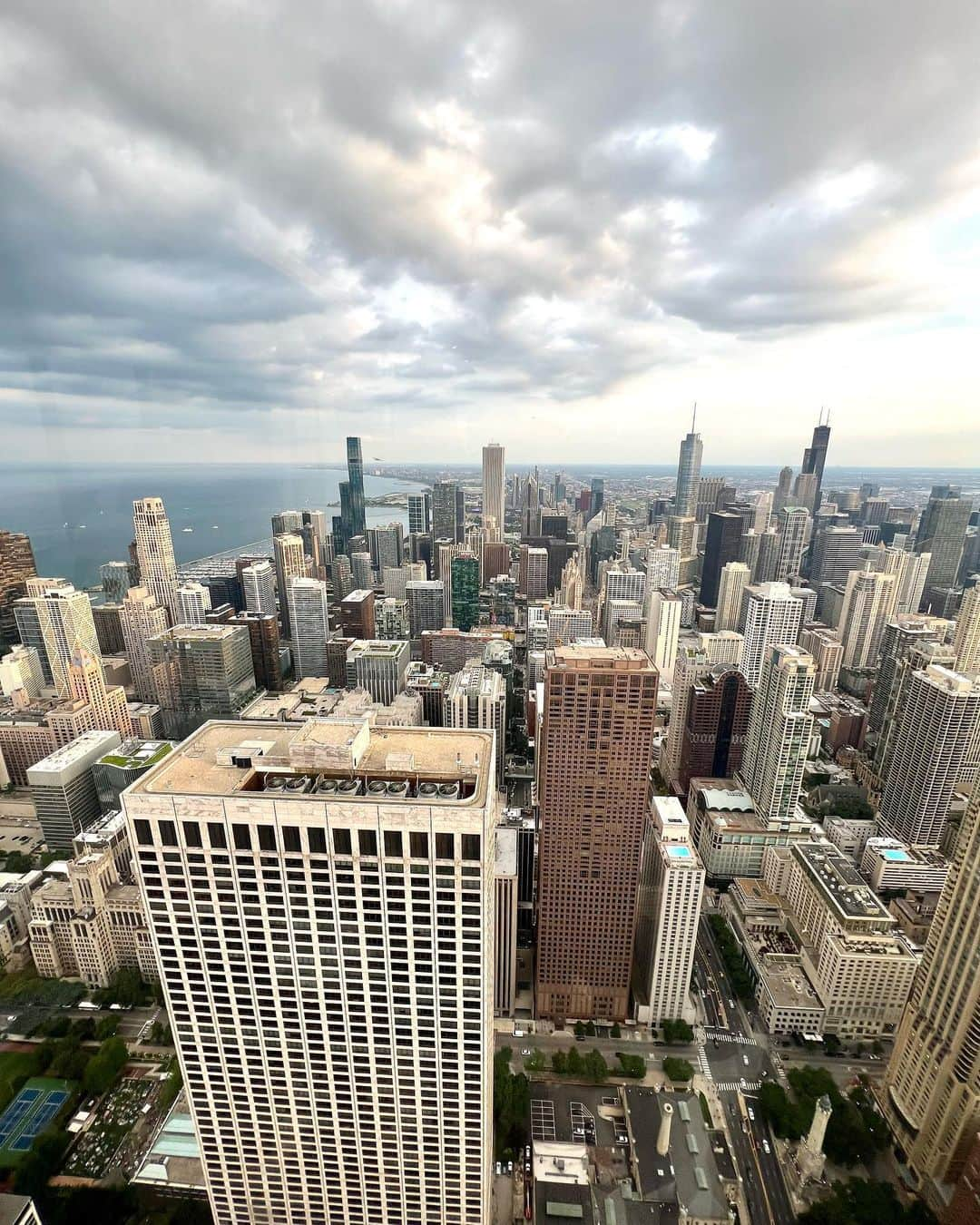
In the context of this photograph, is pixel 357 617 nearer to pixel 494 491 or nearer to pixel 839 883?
pixel 494 491

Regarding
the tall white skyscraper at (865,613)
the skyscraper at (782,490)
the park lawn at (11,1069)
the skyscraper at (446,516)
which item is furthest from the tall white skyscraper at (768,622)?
the park lawn at (11,1069)

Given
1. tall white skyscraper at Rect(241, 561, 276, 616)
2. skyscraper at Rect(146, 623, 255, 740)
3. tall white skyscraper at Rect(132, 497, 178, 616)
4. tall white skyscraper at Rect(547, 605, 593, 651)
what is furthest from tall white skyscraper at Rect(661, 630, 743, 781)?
tall white skyscraper at Rect(132, 497, 178, 616)

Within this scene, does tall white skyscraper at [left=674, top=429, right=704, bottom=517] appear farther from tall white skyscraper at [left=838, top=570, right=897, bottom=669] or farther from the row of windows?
the row of windows

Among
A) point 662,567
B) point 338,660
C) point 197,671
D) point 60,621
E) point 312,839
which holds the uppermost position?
point 312,839

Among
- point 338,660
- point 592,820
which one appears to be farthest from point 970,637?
point 338,660

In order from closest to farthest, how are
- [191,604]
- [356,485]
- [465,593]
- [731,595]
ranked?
1. [356,485]
2. [191,604]
3. [731,595]
4. [465,593]

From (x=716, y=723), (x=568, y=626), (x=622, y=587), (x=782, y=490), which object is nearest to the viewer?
Answer: (x=716, y=723)

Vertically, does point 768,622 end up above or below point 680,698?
above
